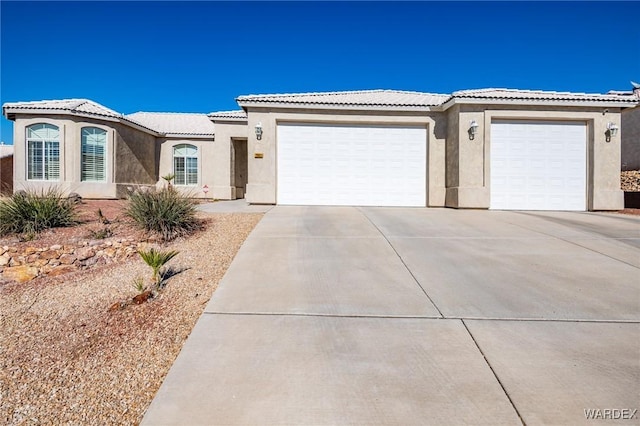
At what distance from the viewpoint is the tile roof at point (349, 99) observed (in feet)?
39.4

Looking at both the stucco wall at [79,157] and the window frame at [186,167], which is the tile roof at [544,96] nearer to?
the window frame at [186,167]

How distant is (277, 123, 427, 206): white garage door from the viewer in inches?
477

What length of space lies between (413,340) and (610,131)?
1226 cm

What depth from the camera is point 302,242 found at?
20.6ft

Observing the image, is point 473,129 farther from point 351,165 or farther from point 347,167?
point 347,167

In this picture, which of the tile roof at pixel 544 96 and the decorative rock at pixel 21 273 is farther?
the tile roof at pixel 544 96

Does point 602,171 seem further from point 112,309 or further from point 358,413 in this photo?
point 112,309

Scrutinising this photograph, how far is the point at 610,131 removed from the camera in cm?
1122

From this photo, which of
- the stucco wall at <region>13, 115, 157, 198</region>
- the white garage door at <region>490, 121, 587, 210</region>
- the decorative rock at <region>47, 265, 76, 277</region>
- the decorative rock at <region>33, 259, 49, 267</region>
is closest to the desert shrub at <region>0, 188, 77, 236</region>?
the decorative rock at <region>33, 259, 49, 267</region>

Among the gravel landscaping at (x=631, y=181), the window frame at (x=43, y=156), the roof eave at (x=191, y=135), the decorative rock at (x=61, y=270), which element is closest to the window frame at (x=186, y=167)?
the roof eave at (x=191, y=135)

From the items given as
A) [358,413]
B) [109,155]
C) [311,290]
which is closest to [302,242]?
[311,290]

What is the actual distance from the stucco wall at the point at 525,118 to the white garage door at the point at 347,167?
1467 millimetres

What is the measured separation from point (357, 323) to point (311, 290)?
912mm

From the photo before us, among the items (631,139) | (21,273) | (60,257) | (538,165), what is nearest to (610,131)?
(538,165)
